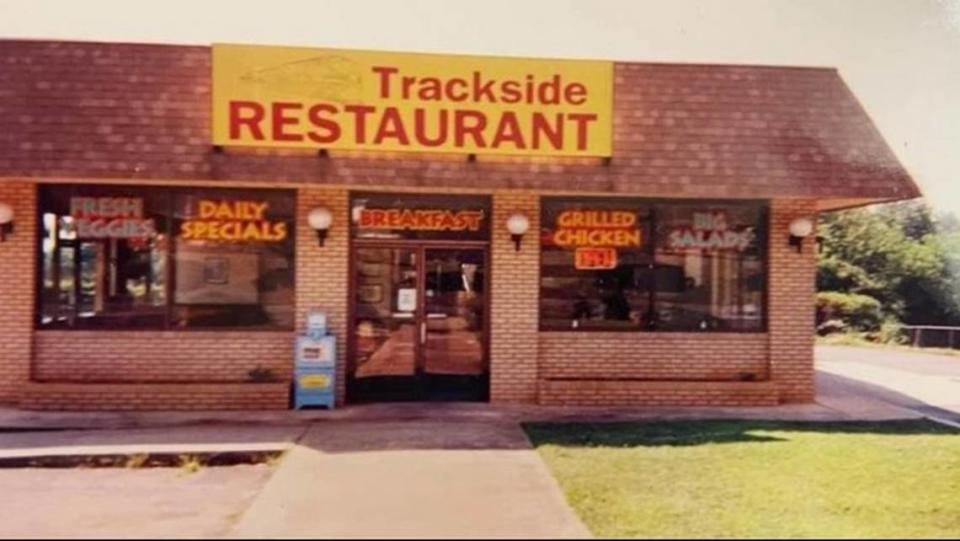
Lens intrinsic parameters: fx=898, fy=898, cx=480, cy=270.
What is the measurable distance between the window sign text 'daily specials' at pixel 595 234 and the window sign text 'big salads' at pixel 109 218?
5612 millimetres

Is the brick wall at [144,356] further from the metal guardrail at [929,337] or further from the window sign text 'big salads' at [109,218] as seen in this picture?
the metal guardrail at [929,337]

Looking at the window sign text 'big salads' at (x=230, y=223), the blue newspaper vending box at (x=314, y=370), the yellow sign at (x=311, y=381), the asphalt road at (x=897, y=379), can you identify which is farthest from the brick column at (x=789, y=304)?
the window sign text 'big salads' at (x=230, y=223)

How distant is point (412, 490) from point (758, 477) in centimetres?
315

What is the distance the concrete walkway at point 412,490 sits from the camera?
6500 mm

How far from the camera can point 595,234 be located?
41.1ft

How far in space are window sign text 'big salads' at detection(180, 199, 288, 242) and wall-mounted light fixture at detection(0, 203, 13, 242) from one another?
2.19m

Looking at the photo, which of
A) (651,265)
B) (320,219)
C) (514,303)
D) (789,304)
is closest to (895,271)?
(789,304)

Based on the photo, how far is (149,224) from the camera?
12.1m

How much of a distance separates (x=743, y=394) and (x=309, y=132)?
6792mm

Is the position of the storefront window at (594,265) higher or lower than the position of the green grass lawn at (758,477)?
higher

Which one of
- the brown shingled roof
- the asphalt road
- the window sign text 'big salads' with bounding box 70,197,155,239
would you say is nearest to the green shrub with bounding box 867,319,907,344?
the asphalt road

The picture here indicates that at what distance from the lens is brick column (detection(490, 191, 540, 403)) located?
12.3 metres

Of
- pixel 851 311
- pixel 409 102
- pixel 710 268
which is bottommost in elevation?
pixel 851 311

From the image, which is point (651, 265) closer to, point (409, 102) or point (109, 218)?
point (409, 102)
